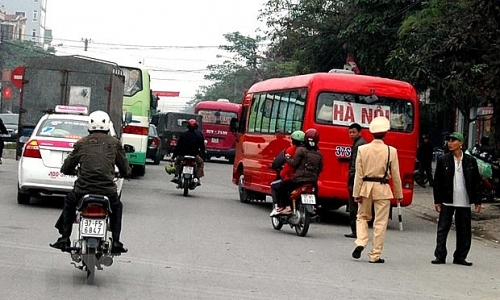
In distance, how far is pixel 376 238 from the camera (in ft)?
43.5

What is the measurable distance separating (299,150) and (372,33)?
55.3 ft

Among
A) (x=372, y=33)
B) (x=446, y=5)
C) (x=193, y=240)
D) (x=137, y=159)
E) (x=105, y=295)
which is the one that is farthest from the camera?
(x=372, y=33)

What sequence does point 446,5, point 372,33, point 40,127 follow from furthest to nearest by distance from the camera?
point 372,33 < point 446,5 < point 40,127

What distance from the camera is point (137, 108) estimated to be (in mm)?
29078

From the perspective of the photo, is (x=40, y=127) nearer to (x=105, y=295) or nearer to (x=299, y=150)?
(x=299, y=150)

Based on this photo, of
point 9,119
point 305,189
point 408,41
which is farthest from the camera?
point 9,119

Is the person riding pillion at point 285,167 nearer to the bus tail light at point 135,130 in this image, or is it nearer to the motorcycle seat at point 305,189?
the motorcycle seat at point 305,189

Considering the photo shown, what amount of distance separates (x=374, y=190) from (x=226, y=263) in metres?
2.35

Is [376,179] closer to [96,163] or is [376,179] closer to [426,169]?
[96,163]

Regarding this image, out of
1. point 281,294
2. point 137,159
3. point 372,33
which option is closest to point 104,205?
point 281,294

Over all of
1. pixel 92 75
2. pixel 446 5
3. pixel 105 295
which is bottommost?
pixel 105 295

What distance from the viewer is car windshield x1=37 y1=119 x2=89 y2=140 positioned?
17.5 metres

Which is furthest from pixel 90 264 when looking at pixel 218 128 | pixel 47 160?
pixel 218 128

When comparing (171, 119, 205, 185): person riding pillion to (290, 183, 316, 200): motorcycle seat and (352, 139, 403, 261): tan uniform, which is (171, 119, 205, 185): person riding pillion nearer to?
(290, 183, 316, 200): motorcycle seat
